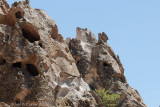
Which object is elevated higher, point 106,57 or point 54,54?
point 106,57

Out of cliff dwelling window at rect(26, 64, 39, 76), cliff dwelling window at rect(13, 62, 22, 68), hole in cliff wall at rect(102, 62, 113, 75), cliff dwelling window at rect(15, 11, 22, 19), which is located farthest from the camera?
hole in cliff wall at rect(102, 62, 113, 75)

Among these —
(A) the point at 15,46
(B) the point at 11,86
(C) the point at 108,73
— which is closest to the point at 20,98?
(B) the point at 11,86

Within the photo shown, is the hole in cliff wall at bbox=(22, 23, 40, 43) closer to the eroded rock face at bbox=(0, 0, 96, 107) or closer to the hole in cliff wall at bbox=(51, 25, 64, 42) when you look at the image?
the eroded rock face at bbox=(0, 0, 96, 107)

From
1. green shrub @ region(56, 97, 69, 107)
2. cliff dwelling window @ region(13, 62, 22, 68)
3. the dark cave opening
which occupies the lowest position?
green shrub @ region(56, 97, 69, 107)

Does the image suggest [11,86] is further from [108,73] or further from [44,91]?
[108,73]

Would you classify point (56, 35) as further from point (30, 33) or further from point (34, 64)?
point (34, 64)

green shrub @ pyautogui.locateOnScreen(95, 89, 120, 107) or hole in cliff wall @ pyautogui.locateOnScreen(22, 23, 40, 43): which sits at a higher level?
hole in cliff wall @ pyautogui.locateOnScreen(22, 23, 40, 43)

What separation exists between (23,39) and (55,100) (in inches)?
241

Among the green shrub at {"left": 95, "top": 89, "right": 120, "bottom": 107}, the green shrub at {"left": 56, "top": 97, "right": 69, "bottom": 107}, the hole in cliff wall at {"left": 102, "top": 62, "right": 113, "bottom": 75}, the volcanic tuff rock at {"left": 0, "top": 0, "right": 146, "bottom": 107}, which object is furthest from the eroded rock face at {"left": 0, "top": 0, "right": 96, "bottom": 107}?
the hole in cliff wall at {"left": 102, "top": 62, "right": 113, "bottom": 75}

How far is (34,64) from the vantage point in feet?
75.0

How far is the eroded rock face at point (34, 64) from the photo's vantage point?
20891 mm

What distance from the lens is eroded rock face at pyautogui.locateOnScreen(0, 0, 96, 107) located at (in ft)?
68.5

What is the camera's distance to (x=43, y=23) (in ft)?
88.7

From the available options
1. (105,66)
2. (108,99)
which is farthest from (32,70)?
(105,66)
